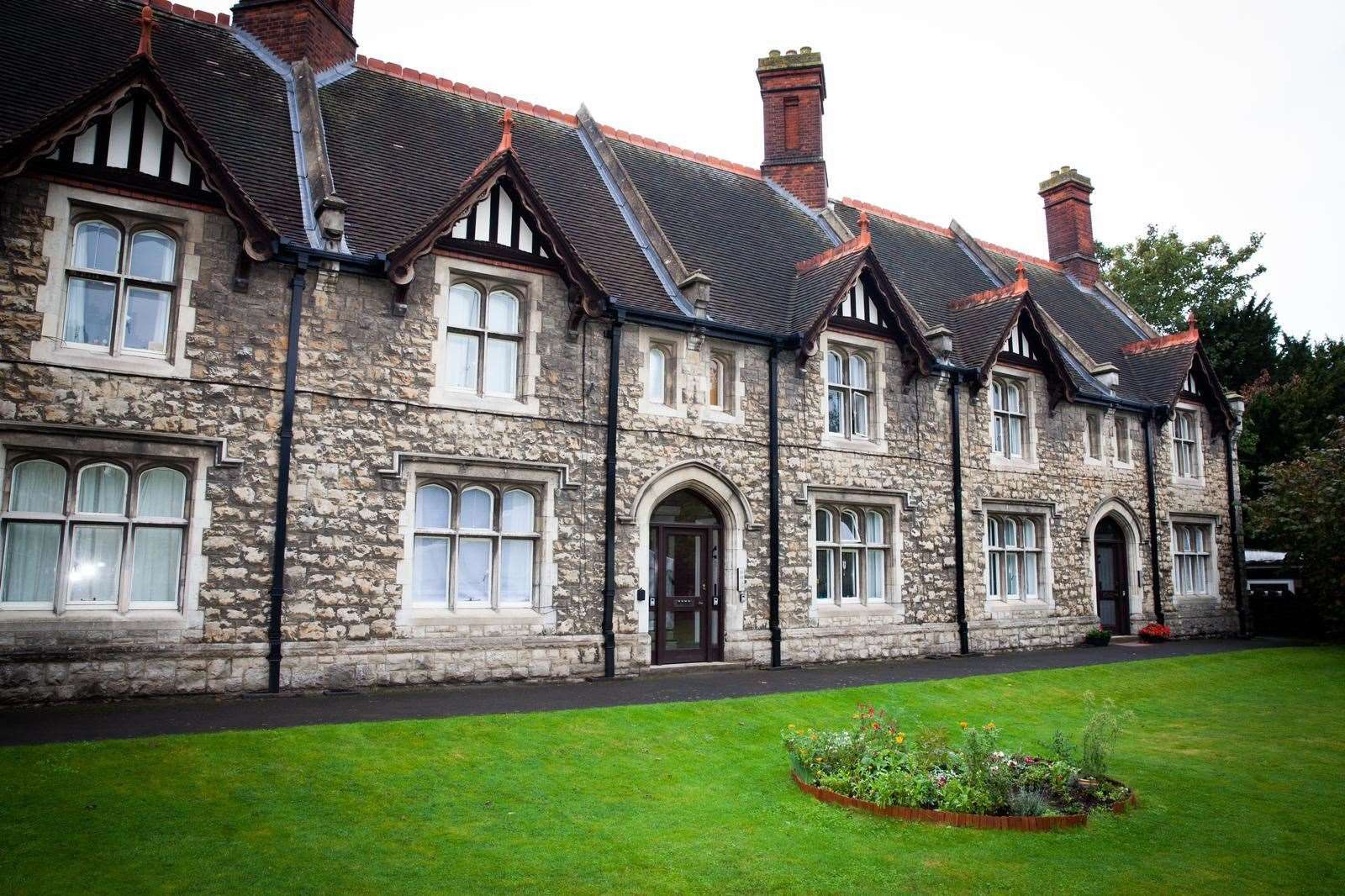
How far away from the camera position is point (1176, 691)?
1367 centimetres

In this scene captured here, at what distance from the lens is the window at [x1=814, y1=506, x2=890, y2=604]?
15.8 metres

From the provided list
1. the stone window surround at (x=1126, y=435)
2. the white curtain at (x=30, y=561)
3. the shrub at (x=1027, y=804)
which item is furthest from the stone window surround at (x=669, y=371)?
the stone window surround at (x=1126, y=435)

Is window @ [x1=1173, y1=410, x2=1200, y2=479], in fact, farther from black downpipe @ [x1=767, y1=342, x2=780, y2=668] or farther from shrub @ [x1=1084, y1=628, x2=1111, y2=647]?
black downpipe @ [x1=767, y1=342, x2=780, y2=668]

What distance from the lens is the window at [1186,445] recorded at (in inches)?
878

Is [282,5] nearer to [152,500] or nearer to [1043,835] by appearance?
[152,500]

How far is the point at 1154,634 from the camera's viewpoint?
20078 mm

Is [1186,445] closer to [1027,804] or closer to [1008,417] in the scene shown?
[1008,417]

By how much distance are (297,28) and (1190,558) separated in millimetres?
22638

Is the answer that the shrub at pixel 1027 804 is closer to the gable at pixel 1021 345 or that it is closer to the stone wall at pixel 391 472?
the stone wall at pixel 391 472

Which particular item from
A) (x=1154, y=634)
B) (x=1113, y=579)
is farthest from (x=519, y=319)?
(x=1154, y=634)

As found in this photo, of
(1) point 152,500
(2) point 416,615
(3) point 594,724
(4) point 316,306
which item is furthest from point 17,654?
(3) point 594,724

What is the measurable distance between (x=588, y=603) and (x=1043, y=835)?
7706 millimetres

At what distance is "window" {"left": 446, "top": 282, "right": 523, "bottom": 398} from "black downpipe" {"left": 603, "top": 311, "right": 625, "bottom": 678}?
1.43 m

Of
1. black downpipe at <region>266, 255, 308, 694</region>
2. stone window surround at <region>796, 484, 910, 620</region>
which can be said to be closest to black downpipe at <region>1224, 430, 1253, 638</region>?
stone window surround at <region>796, 484, 910, 620</region>
